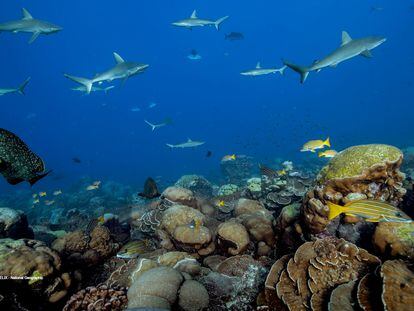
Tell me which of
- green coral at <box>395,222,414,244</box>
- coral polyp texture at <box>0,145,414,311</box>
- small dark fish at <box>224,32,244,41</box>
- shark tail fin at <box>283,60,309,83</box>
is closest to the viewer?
coral polyp texture at <box>0,145,414,311</box>

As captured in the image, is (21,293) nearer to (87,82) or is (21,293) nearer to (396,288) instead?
(396,288)

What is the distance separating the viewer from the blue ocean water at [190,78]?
9375cm

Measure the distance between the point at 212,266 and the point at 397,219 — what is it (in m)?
3.35

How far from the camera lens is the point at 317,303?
318 centimetres

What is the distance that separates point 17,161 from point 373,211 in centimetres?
429

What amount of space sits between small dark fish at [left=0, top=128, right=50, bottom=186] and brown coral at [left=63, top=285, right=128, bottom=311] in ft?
6.49

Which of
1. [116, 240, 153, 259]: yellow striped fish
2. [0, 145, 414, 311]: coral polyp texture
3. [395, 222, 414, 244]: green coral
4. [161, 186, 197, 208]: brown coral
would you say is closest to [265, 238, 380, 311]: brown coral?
[0, 145, 414, 311]: coral polyp texture

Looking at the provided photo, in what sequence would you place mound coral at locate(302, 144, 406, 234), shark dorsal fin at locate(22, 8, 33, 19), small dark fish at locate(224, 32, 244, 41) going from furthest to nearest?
small dark fish at locate(224, 32, 244, 41) → shark dorsal fin at locate(22, 8, 33, 19) → mound coral at locate(302, 144, 406, 234)

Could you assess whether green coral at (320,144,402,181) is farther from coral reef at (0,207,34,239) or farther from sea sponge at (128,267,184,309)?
coral reef at (0,207,34,239)

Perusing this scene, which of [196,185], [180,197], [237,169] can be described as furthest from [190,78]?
[180,197]

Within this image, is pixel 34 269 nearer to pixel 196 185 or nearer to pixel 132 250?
pixel 132 250

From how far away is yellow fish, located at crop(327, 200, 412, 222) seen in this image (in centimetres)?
304

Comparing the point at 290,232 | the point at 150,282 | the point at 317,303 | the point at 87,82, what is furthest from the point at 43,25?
the point at 317,303

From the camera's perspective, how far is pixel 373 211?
3.12 m
